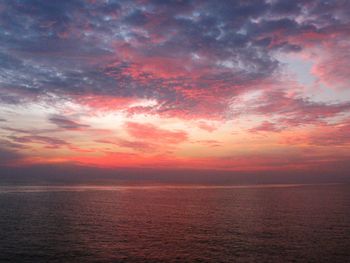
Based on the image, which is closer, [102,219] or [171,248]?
[171,248]

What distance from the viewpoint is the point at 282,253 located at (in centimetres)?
5969

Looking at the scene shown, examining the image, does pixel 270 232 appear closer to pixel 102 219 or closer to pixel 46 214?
pixel 102 219

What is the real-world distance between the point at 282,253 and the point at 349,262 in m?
10.8

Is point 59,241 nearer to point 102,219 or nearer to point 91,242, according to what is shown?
point 91,242

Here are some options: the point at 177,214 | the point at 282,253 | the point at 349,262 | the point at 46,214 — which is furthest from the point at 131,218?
the point at 349,262

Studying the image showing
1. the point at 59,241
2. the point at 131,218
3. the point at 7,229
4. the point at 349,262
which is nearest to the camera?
the point at 349,262

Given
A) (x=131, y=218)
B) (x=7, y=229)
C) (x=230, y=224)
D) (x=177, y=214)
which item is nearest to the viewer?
(x=7, y=229)

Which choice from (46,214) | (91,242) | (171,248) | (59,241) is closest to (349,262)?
(171,248)

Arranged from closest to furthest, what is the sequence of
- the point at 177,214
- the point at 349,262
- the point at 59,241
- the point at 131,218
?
1. the point at 349,262
2. the point at 59,241
3. the point at 131,218
4. the point at 177,214

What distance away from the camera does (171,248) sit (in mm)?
62625

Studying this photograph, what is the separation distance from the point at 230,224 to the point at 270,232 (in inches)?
533

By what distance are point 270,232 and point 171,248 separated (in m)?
28.2

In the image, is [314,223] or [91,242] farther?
[314,223]

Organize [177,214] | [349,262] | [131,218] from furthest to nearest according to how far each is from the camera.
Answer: [177,214]
[131,218]
[349,262]
